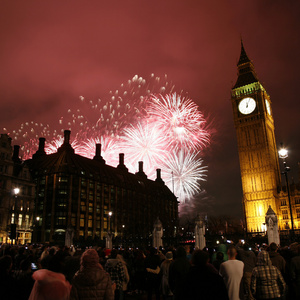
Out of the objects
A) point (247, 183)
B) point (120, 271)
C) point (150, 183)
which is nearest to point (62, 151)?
point (150, 183)

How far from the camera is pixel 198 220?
33781 mm

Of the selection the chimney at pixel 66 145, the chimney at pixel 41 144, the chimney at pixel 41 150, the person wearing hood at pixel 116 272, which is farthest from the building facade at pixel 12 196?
the person wearing hood at pixel 116 272

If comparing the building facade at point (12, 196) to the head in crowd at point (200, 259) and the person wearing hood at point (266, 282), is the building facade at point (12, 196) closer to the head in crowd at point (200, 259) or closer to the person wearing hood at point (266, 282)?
Answer: the person wearing hood at point (266, 282)

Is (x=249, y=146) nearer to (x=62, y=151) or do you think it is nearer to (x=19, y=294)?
(x=62, y=151)

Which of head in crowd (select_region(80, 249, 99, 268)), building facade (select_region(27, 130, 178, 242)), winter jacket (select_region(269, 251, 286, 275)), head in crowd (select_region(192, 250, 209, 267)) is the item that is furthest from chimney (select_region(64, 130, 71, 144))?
head in crowd (select_region(192, 250, 209, 267))

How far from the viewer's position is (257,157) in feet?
290

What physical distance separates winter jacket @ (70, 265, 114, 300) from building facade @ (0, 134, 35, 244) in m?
52.7

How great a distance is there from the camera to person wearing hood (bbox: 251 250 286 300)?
702cm

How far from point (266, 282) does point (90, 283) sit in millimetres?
4124

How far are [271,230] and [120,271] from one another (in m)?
27.0

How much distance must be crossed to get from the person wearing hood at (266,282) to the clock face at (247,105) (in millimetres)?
87331

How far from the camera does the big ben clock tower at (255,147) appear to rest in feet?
276

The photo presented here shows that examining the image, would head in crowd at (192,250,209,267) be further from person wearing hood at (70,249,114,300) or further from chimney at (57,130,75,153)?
chimney at (57,130,75,153)

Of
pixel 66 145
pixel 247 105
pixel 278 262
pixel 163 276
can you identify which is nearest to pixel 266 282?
pixel 278 262
